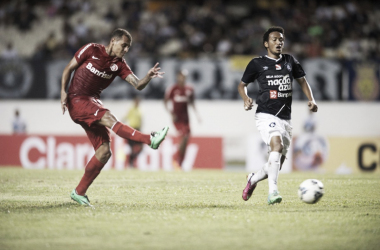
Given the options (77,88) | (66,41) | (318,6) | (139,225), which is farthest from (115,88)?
(139,225)

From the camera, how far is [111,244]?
520 cm

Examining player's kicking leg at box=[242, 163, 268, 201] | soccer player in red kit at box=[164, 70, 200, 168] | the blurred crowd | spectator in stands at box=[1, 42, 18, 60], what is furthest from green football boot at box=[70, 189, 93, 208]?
spectator in stands at box=[1, 42, 18, 60]

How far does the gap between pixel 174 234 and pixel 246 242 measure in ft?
2.44

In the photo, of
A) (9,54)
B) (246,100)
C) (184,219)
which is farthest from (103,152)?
(9,54)

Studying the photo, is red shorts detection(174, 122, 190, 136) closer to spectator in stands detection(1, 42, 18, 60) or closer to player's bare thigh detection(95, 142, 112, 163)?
player's bare thigh detection(95, 142, 112, 163)

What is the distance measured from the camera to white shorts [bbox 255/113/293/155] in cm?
784

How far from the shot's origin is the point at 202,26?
23.4 meters

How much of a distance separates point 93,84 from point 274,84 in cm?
241

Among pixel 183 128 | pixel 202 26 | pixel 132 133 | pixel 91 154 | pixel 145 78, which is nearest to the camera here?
pixel 132 133

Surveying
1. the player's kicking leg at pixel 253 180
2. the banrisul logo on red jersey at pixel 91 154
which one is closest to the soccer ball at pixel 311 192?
the player's kicking leg at pixel 253 180

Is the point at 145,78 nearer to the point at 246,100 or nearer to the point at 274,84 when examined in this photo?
the point at 246,100

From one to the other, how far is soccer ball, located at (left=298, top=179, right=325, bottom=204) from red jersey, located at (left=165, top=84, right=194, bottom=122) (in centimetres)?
886

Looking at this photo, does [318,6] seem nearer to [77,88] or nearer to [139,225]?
[77,88]

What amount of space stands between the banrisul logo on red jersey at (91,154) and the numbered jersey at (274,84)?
10723 millimetres
